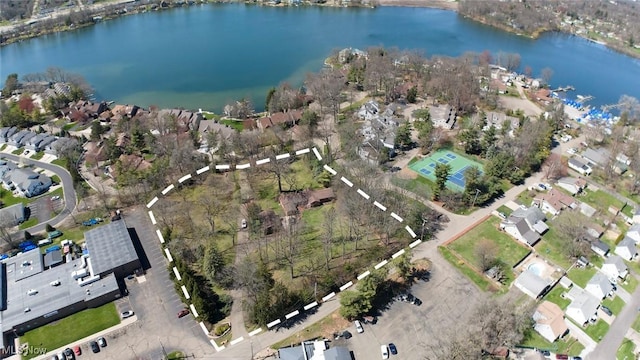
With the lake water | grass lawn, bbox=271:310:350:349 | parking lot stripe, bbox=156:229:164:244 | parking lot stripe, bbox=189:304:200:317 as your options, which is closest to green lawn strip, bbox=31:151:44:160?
the lake water

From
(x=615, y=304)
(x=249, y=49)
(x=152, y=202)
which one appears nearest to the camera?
(x=615, y=304)

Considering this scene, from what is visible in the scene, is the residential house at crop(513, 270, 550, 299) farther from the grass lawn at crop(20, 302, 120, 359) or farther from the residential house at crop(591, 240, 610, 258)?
the grass lawn at crop(20, 302, 120, 359)

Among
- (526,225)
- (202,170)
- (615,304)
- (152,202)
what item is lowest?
(615,304)

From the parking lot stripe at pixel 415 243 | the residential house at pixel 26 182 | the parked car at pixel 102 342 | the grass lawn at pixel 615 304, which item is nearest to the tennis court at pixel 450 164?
the parking lot stripe at pixel 415 243

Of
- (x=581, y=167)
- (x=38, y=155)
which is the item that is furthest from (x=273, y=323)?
(x=38, y=155)

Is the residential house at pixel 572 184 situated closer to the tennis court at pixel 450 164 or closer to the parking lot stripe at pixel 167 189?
the tennis court at pixel 450 164

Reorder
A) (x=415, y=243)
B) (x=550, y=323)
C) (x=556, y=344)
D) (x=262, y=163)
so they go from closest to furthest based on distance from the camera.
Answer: (x=556, y=344), (x=550, y=323), (x=415, y=243), (x=262, y=163)

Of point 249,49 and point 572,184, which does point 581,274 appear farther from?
point 249,49
